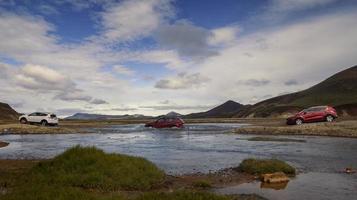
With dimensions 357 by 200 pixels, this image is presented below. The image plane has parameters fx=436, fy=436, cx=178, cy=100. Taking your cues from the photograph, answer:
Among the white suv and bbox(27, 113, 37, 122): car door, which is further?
bbox(27, 113, 37, 122): car door

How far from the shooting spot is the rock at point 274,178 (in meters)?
19.7

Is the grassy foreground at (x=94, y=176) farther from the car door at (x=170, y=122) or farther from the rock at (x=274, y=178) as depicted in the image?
the car door at (x=170, y=122)

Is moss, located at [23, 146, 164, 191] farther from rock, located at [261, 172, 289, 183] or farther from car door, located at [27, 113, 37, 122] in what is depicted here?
car door, located at [27, 113, 37, 122]

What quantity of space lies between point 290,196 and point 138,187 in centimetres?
599

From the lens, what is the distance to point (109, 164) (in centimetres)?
1927

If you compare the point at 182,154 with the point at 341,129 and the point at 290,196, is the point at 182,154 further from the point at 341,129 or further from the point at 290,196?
the point at 341,129

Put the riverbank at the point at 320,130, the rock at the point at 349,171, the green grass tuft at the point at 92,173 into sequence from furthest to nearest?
the riverbank at the point at 320,130 < the rock at the point at 349,171 < the green grass tuft at the point at 92,173

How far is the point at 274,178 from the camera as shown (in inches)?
781

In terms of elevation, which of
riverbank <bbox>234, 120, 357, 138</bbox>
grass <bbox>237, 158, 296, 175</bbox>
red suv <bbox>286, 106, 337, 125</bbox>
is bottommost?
grass <bbox>237, 158, 296, 175</bbox>

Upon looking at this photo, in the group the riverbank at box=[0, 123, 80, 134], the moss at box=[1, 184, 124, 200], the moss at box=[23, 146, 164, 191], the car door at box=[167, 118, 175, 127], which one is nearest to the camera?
the moss at box=[1, 184, 124, 200]

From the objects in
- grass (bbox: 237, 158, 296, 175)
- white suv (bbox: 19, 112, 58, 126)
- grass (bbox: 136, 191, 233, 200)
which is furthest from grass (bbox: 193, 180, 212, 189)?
white suv (bbox: 19, 112, 58, 126)

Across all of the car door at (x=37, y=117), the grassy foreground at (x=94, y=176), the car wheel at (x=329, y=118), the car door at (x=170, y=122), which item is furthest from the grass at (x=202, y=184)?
the car door at (x=37, y=117)

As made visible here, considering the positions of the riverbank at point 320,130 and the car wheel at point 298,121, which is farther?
the car wheel at point 298,121

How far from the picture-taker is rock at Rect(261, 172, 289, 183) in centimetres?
1970
